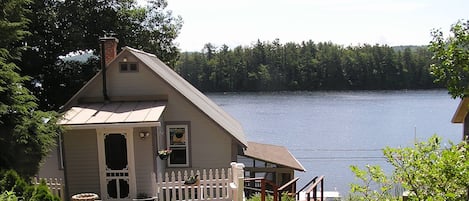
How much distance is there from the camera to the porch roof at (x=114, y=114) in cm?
1023

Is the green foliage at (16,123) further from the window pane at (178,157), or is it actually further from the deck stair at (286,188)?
the deck stair at (286,188)

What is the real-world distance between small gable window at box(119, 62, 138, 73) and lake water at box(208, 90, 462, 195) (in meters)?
11.6

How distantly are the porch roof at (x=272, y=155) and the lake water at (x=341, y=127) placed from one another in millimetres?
4290

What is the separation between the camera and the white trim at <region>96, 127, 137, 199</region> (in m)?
10.6

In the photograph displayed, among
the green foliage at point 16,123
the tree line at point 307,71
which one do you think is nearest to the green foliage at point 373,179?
the green foliage at point 16,123

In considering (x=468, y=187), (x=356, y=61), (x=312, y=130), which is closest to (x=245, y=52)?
(x=356, y=61)

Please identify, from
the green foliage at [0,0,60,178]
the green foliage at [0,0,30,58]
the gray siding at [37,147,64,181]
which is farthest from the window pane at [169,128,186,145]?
the green foliage at [0,0,30,58]

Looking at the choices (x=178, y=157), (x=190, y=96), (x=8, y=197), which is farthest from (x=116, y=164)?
(x=8, y=197)

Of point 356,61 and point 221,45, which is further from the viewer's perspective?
point 221,45

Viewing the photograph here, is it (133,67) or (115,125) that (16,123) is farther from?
(133,67)

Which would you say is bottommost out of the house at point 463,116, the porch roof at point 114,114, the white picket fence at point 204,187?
the white picket fence at point 204,187

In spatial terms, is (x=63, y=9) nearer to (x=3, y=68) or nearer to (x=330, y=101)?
(x=3, y=68)

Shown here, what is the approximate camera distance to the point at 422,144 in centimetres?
480

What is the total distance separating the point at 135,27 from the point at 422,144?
17.0 metres
